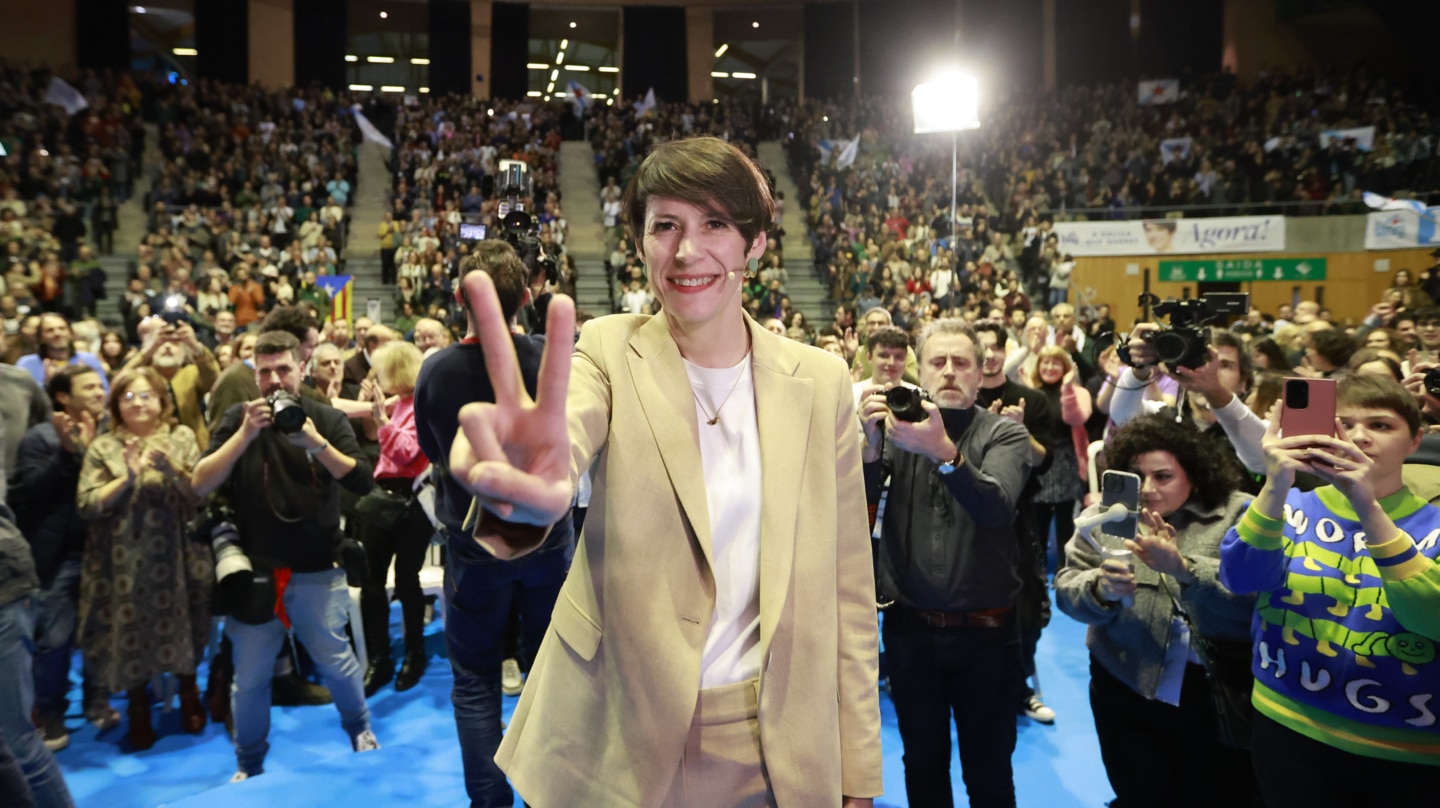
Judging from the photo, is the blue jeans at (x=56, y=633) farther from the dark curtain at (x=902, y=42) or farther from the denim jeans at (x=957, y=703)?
the dark curtain at (x=902, y=42)

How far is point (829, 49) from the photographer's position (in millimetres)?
23484

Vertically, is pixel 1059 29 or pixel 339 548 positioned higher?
pixel 1059 29

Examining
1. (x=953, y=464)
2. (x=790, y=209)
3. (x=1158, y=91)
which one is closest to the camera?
(x=953, y=464)

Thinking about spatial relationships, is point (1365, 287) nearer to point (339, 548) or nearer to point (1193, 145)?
point (1193, 145)

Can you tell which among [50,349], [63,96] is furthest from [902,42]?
[50,349]

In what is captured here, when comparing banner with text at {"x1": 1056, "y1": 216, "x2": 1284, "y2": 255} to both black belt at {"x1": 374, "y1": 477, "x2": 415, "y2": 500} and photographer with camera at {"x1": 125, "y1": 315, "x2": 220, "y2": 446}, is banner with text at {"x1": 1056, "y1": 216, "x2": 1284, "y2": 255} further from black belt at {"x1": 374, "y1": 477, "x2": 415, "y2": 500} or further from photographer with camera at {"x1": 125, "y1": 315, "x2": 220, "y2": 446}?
photographer with camera at {"x1": 125, "y1": 315, "x2": 220, "y2": 446}

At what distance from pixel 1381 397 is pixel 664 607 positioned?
181 centimetres

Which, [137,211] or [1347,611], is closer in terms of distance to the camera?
[1347,611]

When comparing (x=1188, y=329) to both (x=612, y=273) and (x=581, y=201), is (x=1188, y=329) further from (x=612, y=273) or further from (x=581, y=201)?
(x=581, y=201)

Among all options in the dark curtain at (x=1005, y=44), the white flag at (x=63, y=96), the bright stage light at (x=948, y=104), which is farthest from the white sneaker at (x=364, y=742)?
the dark curtain at (x=1005, y=44)

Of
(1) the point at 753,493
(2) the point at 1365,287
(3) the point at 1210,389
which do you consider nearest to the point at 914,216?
(2) the point at 1365,287

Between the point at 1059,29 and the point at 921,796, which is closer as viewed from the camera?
the point at 921,796

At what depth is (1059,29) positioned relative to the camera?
21.2 meters

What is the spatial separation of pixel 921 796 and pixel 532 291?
1.88 metres
